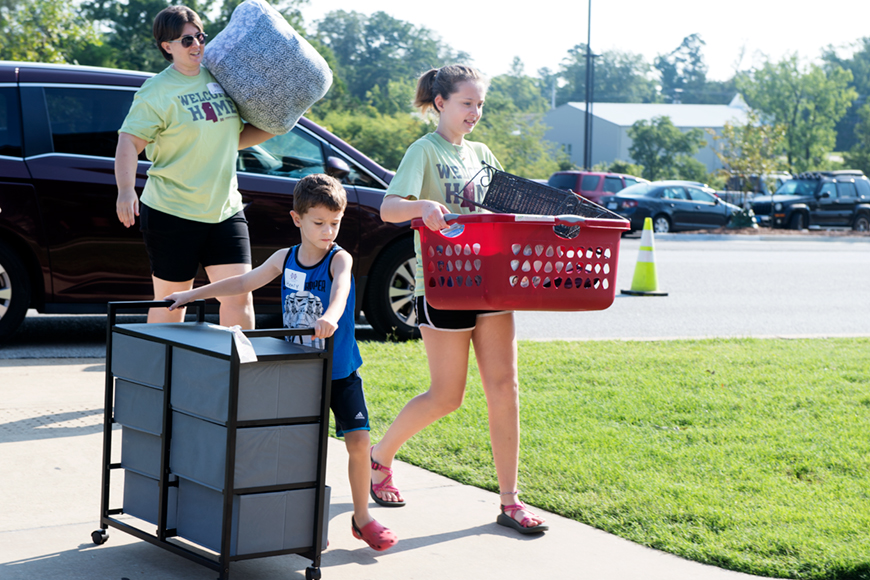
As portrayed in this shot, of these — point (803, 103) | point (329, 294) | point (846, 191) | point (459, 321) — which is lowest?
point (459, 321)

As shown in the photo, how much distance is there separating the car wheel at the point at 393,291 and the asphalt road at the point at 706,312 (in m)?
0.38

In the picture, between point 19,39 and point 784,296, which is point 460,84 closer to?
point 784,296

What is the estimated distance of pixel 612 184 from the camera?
1095 inches

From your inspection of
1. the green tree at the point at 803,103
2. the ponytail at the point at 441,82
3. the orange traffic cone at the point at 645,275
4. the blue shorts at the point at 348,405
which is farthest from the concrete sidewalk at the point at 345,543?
the green tree at the point at 803,103

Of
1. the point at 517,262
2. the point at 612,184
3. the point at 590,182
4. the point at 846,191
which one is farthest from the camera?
the point at 846,191

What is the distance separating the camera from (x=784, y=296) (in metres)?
12.4

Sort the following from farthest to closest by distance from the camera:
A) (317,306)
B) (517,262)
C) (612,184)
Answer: (612,184) < (317,306) < (517,262)

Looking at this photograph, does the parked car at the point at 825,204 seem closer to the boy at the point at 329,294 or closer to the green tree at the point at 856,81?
the boy at the point at 329,294

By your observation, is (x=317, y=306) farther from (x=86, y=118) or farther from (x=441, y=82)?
(x=86, y=118)

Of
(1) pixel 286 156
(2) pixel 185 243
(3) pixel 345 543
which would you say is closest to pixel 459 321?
(3) pixel 345 543

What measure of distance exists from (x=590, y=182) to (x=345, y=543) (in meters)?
24.9

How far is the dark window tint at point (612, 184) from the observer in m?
27.7

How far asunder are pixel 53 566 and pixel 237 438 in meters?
0.85

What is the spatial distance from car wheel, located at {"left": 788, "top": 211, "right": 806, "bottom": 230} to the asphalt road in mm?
10676
